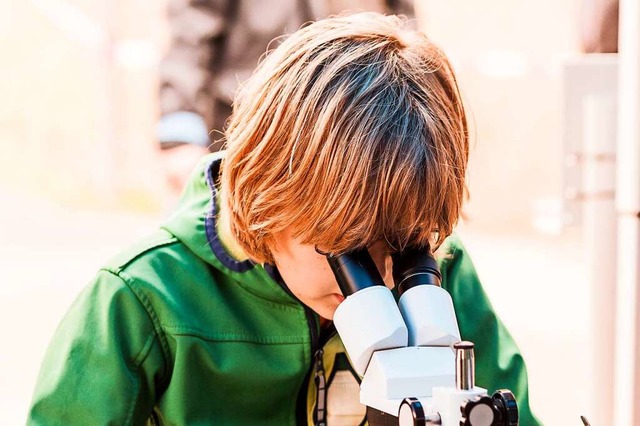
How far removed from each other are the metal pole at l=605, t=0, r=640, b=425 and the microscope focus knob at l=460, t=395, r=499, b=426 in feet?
2.75

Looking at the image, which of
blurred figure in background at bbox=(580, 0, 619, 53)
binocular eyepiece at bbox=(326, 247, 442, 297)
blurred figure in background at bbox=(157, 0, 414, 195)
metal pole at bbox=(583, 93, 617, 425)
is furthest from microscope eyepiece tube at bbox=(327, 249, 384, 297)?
blurred figure in background at bbox=(157, 0, 414, 195)

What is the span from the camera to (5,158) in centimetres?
845

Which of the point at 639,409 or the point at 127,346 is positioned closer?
the point at 127,346

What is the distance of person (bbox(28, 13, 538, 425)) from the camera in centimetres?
133

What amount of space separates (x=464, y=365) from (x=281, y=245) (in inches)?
16.9

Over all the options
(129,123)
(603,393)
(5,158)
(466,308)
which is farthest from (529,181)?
(466,308)

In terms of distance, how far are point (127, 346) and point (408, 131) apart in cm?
47

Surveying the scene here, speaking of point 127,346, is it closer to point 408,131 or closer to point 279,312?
point 279,312

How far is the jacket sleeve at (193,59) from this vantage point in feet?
9.58

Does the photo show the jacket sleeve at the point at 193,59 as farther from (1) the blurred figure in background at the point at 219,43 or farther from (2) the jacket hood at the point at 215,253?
(2) the jacket hood at the point at 215,253

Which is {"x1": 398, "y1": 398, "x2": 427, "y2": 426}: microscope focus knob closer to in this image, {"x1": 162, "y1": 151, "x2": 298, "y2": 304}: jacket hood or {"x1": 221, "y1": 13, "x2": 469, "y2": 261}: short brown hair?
{"x1": 221, "y1": 13, "x2": 469, "y2": 261}: short brown hair

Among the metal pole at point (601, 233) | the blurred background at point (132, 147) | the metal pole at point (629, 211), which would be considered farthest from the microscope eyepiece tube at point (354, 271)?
the blurred background at point (132, 147)

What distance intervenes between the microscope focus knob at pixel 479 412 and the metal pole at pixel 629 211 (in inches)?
33.0

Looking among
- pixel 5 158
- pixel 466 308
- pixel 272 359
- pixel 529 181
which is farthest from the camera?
pixel 5 158
